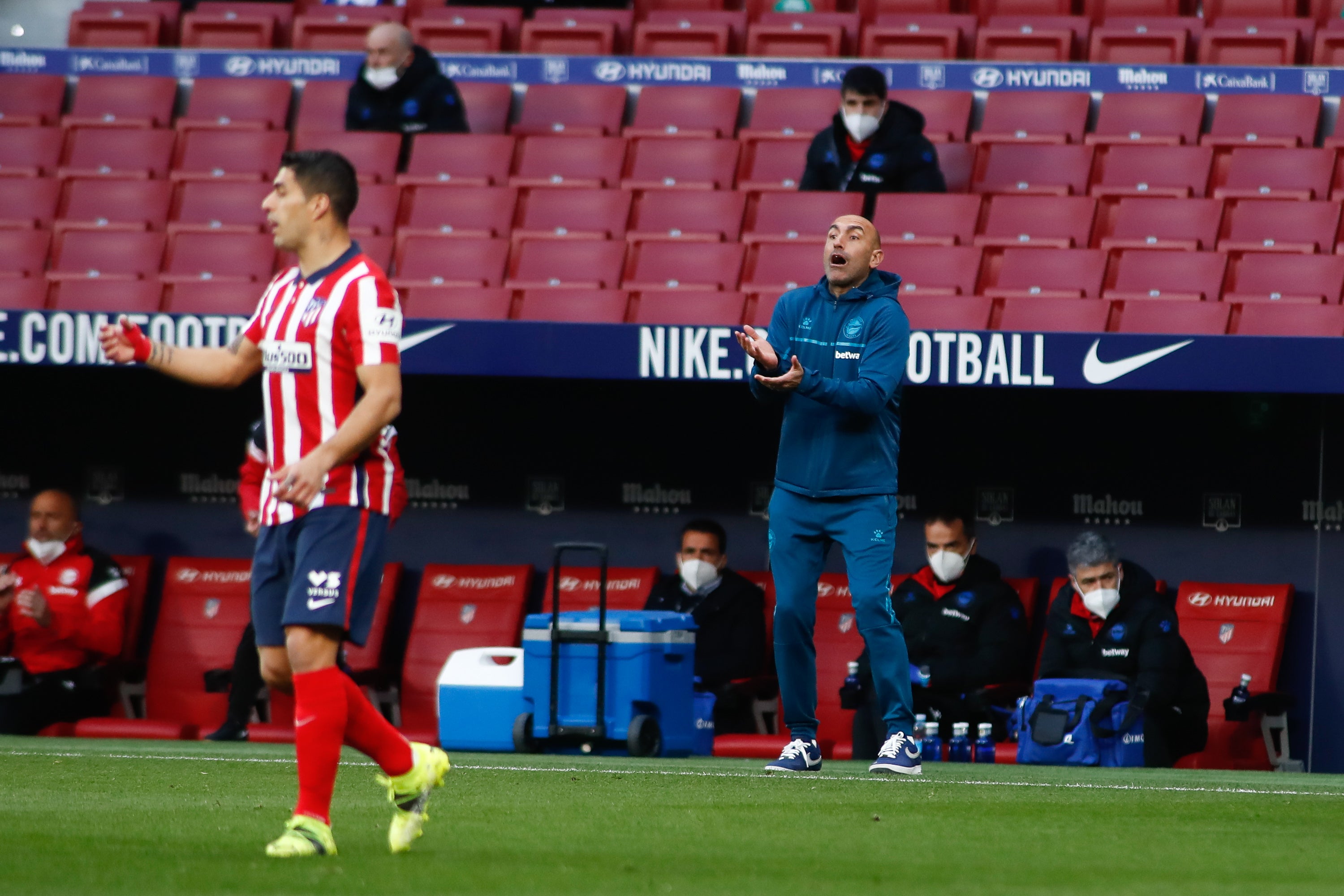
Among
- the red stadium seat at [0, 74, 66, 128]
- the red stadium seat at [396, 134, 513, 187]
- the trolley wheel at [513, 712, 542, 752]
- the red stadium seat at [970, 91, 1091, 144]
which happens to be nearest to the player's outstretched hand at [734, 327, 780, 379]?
the trolley wheel at [513, 712, 542, 752]

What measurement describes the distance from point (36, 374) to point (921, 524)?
15.3 feet

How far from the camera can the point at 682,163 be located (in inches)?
434

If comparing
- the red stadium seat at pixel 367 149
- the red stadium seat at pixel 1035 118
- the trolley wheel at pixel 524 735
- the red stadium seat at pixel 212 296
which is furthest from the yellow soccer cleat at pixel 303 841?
the red stadium seat at pixel 1035 118

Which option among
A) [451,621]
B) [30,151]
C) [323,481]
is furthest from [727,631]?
[30,151]

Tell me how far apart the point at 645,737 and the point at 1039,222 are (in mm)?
3649

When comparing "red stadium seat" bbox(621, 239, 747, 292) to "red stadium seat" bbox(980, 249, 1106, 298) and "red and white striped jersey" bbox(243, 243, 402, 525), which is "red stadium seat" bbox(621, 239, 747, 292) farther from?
"red and white striped jersey" bbox(243, 243, 402, 525)

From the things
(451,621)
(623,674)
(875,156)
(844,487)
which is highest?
(875,156)

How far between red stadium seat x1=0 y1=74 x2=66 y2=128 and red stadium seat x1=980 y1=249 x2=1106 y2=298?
5877mm

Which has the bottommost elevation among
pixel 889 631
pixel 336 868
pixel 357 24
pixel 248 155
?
pixel 336 868

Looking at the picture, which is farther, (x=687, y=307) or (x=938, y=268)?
(x=938, y=268)

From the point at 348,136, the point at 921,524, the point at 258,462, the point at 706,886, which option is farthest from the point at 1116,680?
the point at 348,136

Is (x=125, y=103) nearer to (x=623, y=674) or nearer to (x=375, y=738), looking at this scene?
(x=623, y=674)

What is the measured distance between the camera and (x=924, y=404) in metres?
10.1

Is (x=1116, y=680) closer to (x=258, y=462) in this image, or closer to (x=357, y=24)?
(x=258, y=462)
